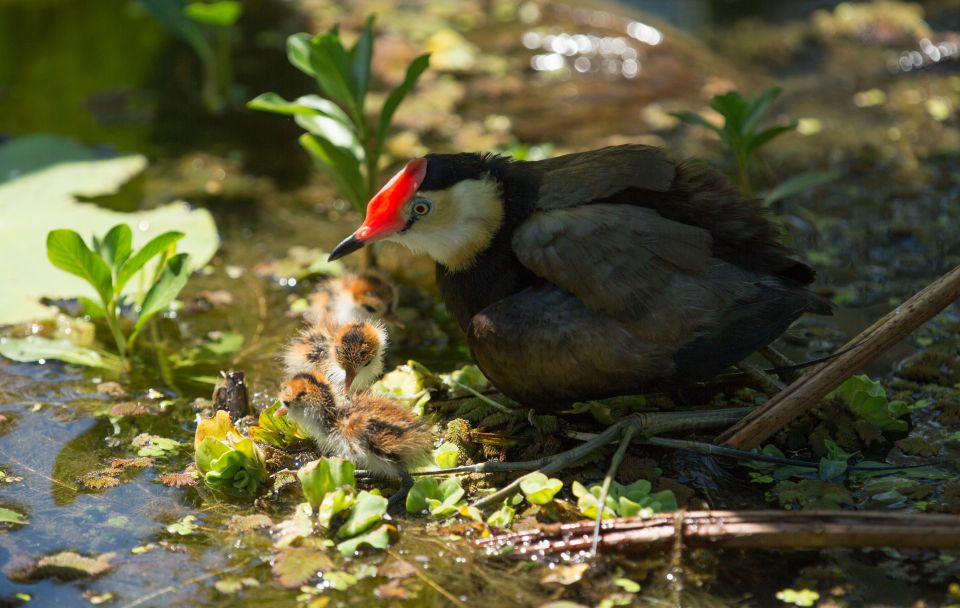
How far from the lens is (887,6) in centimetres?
789

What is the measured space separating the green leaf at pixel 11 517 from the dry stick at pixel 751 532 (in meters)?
1.59

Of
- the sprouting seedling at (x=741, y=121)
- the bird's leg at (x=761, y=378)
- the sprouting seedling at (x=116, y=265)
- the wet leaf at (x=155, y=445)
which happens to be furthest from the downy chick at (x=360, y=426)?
the sprouting seedling at (x=741, y=121)

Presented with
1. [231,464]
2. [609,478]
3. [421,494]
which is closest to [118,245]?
[231,464]

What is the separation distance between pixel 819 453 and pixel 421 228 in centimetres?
174

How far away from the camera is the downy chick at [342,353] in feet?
13.8

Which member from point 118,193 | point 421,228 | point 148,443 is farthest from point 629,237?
point 118,193

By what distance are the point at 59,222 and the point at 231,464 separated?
2.61 metres

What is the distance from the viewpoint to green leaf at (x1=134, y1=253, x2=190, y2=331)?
4.52 metres

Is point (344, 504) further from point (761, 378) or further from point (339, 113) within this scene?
point (339, 113)

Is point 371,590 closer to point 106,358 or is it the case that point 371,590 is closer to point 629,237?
point 629,237

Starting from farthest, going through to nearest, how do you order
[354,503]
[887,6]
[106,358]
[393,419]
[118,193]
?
[887,6] → [118,193] → [106,358] → [393,419] → [354,503]

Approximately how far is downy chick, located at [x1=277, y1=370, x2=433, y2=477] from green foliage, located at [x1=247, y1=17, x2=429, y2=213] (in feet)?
4.81

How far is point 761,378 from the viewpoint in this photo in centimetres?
422

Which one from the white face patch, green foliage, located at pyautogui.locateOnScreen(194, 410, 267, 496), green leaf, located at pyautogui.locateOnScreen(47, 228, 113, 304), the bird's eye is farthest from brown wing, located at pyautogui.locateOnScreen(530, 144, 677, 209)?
green leaf, located at pyautogui.locateOnScreen(47, 228, 113, 304)
